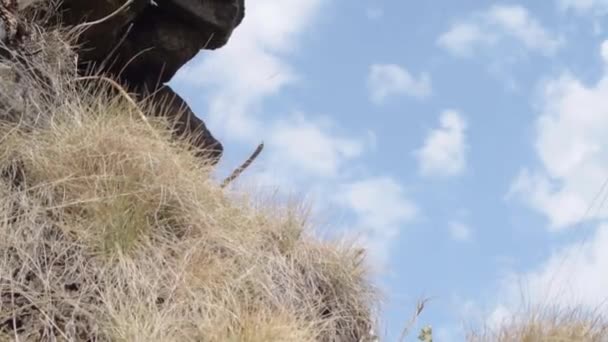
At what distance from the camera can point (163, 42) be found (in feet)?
17.7

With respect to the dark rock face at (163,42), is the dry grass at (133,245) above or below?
below

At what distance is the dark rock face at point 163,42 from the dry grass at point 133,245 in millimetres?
769

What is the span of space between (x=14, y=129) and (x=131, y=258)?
747 millimetres

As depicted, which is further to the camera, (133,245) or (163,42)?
(163,42)

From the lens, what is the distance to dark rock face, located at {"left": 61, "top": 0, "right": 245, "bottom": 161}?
5070 mm

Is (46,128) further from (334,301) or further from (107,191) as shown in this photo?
(334,301)

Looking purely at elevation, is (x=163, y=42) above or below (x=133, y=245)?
above

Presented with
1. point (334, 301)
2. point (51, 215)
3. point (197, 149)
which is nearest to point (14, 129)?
point (51, 215)

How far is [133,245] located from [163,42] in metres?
2.32

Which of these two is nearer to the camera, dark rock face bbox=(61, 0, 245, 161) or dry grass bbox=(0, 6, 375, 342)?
dry grass bbox=(0, 6, 375, 342)

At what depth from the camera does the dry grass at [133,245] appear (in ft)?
9.68

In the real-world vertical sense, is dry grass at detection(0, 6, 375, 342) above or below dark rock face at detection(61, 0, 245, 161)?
below

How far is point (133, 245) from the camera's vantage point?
3.32 meters

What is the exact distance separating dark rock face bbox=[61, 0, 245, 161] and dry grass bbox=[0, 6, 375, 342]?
77cm
